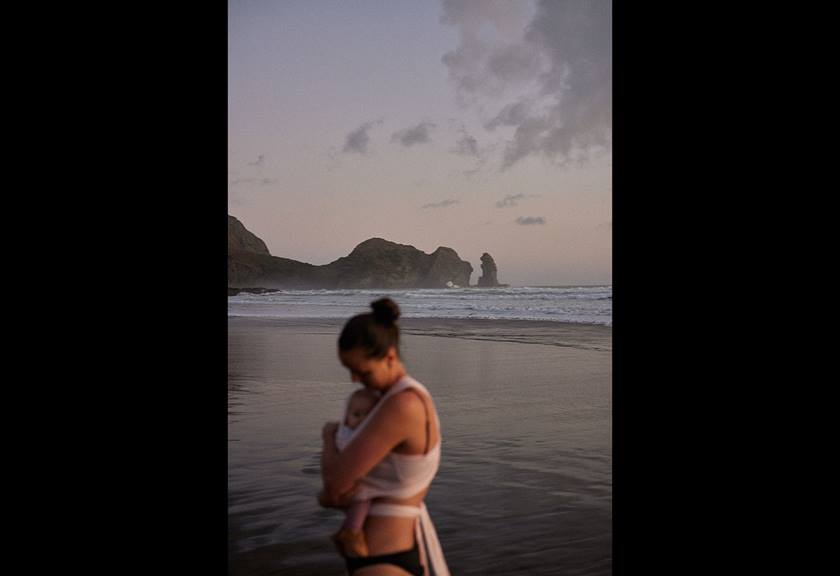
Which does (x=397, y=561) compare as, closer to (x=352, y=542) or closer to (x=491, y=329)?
(x=352, y=542)

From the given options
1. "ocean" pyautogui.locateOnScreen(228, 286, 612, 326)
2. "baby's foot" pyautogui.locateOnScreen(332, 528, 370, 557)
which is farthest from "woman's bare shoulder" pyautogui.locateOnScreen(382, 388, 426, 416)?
"ocean" pyautogui.locateOnScreen(228, 286, 612, 326)

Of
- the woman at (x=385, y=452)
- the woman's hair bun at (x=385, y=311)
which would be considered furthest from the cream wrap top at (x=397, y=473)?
the woman's hair bun at (x=385, y=311)

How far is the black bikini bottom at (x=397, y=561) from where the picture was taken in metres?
1.56

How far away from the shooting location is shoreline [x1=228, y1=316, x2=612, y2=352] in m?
12.6

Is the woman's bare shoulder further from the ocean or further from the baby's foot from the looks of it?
the ocean

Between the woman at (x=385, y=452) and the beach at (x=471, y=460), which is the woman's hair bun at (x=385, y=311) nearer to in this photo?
the woman at (x=385, y=452)

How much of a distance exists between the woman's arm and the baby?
5 cm

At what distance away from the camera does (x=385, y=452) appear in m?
1.47

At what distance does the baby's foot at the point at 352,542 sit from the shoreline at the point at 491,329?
32.8ft
